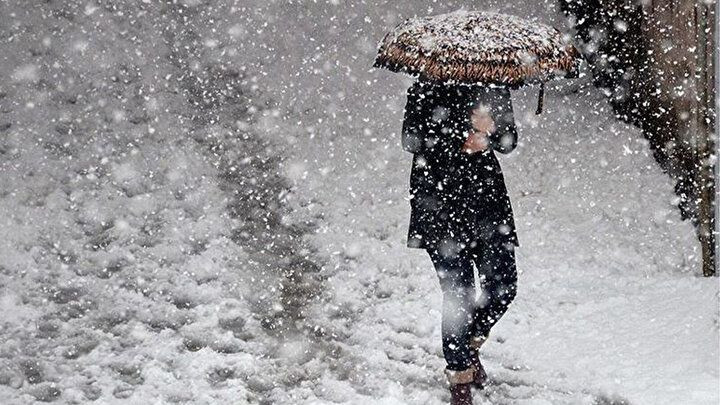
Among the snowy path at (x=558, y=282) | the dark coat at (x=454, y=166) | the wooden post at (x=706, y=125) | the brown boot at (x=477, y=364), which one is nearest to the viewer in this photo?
the dark coat at (x=454, y=166)

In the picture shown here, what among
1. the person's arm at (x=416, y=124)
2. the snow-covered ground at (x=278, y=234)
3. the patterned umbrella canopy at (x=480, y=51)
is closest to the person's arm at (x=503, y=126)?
the patterned umbrella canopy at (x=480, y=51)

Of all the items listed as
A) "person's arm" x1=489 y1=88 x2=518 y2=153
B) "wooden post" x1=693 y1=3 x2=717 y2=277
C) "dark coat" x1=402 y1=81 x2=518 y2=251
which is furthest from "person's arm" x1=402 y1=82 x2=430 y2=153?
"wooden post" x1=693 y1=3 x2=717 y2=277

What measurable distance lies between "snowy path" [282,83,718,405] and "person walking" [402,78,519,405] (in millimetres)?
594

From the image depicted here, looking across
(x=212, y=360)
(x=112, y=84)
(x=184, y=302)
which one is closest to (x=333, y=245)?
(x=184, y=302)

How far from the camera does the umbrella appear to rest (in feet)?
13.5

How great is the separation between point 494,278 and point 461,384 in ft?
1.90

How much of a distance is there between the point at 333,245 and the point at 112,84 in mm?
3852

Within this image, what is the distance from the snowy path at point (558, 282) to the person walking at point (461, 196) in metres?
0.59

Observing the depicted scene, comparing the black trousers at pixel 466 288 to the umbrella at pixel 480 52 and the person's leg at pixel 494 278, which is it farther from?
the umbrella at pixel 480 52

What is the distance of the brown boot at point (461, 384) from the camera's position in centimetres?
460

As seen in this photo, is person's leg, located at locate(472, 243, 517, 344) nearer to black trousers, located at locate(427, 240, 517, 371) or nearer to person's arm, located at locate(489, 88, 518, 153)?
black trousers, located at locate(427, 240, 517, 371)

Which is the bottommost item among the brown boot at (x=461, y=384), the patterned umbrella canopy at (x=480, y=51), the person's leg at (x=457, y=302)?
the brown boot at (x=461, y=384)

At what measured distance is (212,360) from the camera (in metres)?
5.21

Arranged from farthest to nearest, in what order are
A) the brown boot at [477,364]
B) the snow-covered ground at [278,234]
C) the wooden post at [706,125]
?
the wooden post at [706,125] → the snow-covered ground at [278,234] → the brown boot at [477,364]
